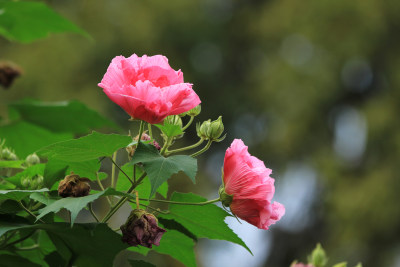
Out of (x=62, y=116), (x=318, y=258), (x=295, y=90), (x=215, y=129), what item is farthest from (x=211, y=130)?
(x=295, y=90)

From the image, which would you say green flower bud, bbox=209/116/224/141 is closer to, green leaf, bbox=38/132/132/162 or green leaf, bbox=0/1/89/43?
green leaf, bbox=38/132/132/162

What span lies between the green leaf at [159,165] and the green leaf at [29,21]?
0.50 m

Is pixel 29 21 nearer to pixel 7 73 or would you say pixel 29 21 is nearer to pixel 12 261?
pixel 7 73

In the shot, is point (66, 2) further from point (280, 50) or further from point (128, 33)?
point (280, 50)

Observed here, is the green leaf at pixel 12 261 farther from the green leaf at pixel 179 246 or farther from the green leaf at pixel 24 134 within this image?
the green leaf at pixel 24 134

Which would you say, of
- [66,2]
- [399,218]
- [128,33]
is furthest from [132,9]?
[399,218]

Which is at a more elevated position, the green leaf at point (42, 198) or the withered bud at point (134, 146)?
Result: the withered bud at point (134, 146)

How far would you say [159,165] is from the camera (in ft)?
1.50

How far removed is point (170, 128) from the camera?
1.62 ft

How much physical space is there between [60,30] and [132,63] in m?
0.50

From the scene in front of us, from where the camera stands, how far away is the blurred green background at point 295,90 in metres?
4.98

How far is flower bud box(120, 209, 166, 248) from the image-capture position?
47cm

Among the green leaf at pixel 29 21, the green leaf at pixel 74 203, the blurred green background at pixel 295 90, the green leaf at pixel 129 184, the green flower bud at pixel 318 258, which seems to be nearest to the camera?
the green leaf at pixel 74 203

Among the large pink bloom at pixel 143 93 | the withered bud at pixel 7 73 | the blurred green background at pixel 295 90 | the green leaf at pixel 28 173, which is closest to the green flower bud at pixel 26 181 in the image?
the green leaf at pixel 28 173
